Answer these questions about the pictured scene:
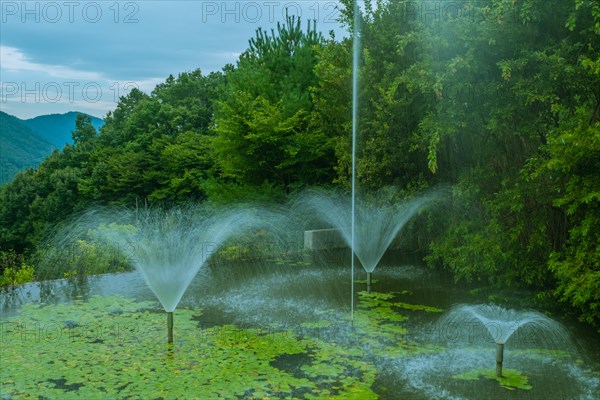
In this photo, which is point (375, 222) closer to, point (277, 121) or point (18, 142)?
point (277, 121)

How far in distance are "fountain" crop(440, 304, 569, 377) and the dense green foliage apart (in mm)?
557

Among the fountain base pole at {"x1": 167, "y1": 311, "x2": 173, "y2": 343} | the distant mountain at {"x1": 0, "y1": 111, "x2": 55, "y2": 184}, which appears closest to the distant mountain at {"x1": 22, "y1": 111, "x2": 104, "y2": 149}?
the distant mountain at {"x1": 0, "y1": 111, "x2": 55, "y2": 184}

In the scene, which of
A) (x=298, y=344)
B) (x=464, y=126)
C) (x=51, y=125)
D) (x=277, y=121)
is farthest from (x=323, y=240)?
(x=51, y=125)

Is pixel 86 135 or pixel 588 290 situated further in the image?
pixel 86 135

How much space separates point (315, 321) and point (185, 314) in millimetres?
2254

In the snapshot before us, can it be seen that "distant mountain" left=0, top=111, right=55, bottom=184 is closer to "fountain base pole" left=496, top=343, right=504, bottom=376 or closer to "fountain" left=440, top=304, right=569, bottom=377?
"fountain" left=440, top=304, right=569, bottom=377

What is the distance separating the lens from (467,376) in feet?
23.3

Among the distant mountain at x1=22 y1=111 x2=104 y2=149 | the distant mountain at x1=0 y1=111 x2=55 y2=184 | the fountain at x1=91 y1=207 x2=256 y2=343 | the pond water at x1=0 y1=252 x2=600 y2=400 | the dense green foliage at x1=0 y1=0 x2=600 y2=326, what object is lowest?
the pond water at x1=0 y1=252 x2=600 y2=400

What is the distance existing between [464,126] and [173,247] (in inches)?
237

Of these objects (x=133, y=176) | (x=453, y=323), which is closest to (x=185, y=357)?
(x=453, y=323)

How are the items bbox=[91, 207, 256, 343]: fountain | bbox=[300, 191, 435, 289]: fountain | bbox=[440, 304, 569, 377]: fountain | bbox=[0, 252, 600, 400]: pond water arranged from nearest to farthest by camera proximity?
bbox=[0, 252, 600, 400]: pond water < bbox=[440, 304, 569, 377]: fountain < bbox=[91, 207, 256, 343]: fountain < bbox=[300, 191, 435, 289]: fountain

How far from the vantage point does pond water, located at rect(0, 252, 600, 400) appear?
6711 mm

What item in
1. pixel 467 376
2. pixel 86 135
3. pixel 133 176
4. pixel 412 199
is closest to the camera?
pixel 467 376

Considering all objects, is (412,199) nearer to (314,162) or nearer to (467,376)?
(314,162)
